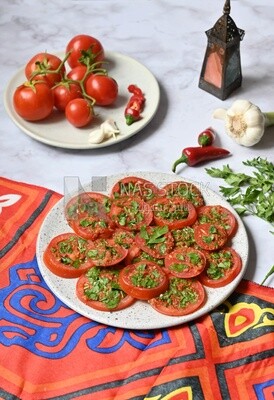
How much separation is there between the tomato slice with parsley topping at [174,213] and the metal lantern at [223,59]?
0.49 metres

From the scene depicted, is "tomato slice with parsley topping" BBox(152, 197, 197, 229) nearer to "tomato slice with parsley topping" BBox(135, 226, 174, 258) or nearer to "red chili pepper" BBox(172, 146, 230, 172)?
"tomato slice with parsley topping" BBox(135, 226, 174, 258)

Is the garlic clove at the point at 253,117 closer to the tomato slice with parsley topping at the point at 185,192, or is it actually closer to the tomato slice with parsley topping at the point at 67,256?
the tomato slice with parsley topping at the point at 185,192

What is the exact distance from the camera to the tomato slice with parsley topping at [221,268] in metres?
1.43

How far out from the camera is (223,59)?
6.11 feet

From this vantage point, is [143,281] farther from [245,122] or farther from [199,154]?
[245,122]

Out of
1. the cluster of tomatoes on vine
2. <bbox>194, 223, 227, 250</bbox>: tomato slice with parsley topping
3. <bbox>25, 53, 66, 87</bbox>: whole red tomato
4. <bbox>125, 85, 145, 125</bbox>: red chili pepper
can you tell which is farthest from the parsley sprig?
<bbox>25, 53, 66, 87</bbox>: whole red tomato

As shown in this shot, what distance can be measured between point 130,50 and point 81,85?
1.18ft

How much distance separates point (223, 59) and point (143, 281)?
0.74 metres

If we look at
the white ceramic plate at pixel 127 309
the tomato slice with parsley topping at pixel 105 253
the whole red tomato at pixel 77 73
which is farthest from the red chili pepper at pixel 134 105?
the tomato slice with parsley topping at pixel 105 253

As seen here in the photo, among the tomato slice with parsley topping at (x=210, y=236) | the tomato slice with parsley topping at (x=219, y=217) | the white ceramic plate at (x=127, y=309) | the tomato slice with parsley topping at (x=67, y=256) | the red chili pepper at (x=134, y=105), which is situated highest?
the red chili pepper at (x=134, y=105)

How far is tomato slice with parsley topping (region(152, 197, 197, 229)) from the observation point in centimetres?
153

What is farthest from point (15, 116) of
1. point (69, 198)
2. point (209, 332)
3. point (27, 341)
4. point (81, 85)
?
point (209, 332)

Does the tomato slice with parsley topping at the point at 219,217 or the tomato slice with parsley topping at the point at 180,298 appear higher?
the tomato slice with parsley topping at the point at 219,217

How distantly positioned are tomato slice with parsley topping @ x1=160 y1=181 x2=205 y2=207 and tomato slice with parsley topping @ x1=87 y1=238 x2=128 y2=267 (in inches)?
8.2
